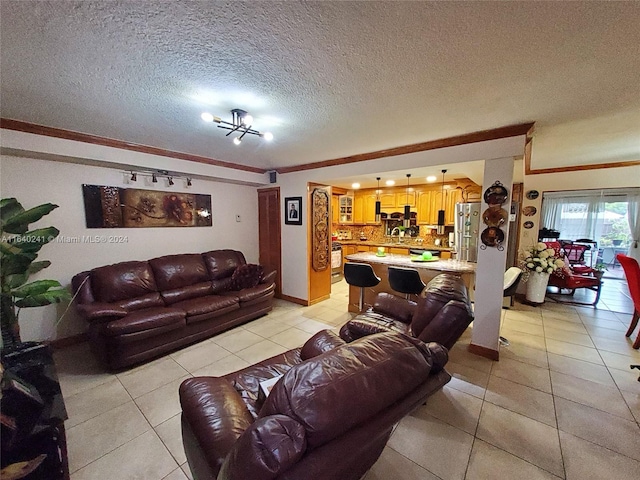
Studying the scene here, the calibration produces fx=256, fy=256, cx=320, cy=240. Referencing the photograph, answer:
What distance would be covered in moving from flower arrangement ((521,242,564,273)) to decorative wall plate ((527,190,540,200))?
3.54 feet

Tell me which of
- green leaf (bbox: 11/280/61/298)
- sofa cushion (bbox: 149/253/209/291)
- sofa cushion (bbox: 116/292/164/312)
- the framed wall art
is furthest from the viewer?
sofa cushion (bbox: 149/253/209/291)

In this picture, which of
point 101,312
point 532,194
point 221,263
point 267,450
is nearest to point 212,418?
point 267,450

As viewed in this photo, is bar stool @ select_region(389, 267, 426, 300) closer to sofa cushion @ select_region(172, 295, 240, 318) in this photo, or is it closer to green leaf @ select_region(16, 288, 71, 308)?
sofa cushion @ select_region(172, 295, 240, 318)

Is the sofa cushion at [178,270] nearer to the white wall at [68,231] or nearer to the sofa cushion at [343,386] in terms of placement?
the white wall at [68,231]

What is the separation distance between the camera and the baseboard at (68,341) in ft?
9.94

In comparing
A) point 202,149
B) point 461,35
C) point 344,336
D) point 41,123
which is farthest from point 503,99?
point 41,123

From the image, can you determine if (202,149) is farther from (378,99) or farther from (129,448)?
(129,448)

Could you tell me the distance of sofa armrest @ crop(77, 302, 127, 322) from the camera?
2.50m

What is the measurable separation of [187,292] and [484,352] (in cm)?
377

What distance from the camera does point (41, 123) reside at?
249 cm

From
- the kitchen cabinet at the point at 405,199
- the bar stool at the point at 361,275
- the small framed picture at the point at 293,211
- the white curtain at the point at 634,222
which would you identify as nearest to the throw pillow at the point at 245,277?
the small framed picture at the point at 293,211

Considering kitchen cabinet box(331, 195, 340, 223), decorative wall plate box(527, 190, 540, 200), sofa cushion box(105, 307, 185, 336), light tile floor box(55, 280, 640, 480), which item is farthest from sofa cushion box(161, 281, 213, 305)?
decorative wall plate box(527, 190, 540, 200)

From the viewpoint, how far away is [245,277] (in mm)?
3932

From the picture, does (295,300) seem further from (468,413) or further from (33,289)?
(33,289)
